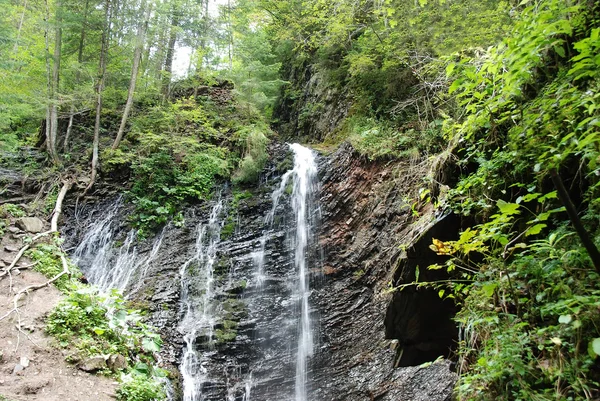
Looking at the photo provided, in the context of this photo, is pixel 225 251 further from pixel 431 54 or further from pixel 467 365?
pixel 467 365

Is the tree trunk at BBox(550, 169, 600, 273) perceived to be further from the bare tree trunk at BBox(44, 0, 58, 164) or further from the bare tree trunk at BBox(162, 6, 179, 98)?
the bare tree trunk at BBox(162, 6, 179, 98)

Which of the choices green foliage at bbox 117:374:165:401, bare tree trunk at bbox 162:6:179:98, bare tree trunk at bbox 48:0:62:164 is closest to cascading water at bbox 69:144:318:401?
green foliage at bbox 117:374:165:401

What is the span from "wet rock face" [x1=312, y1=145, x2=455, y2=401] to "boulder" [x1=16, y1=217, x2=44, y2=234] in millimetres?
7541

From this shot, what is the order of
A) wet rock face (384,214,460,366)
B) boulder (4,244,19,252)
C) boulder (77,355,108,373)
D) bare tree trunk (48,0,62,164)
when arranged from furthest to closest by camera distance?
bare tree trunk (48,0,62,164), boulder (4,244,19,252), boulder (77,355,108,373), wet rock face (384,214,460,366)

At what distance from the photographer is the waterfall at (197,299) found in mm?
8023

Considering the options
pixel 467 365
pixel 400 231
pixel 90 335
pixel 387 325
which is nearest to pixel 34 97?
pixel 90 335

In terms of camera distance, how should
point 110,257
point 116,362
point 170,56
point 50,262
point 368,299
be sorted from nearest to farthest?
point 116,362 → point 50,262 → point 368,299 → point 110,257 → point 170,56

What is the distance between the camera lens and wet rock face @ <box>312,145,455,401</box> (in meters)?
5.03

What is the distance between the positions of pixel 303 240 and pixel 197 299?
124 inches

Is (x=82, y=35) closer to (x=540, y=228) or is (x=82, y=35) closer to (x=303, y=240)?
(x=303, y=240)

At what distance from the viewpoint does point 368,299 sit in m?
8.47

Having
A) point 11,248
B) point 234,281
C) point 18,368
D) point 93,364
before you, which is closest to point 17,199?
point 11,248

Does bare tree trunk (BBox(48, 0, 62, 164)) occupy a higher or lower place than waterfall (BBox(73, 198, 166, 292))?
higher

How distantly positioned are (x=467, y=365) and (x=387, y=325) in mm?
1919
